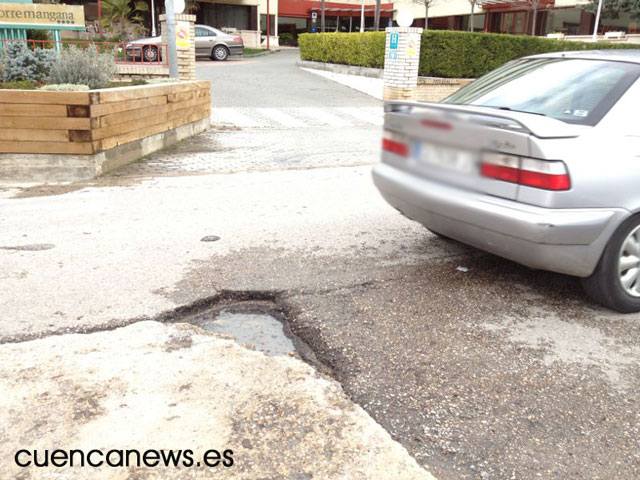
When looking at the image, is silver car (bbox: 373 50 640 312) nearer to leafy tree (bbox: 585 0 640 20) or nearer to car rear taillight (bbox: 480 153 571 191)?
car rear taillight (bbox: 480 153 571 191)

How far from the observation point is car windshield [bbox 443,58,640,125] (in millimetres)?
3801

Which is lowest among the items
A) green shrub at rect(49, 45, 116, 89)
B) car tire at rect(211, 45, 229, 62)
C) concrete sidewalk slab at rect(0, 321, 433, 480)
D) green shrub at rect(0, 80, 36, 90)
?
concrete sidewalk slab at rect(0, 321, 433, 480)

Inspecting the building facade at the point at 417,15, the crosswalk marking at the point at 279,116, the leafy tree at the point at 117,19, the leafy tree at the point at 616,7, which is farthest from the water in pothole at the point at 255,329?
the leafy tree at the point at 616,7

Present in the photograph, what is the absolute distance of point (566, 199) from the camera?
347 centimetres

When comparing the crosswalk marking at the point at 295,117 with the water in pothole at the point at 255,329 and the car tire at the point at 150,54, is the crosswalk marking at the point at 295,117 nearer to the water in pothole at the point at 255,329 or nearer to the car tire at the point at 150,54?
the car tire at the point at 150,54

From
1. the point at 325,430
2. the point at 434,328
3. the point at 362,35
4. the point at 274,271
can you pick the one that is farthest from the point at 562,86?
the point at 362,35

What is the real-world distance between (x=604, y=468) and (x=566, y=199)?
62.7 inches

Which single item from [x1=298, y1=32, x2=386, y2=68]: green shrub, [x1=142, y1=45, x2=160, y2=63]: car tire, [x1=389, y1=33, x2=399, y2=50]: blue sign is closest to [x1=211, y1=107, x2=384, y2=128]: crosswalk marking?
[x1=389, y1=33, x2=399, y2=50]: blue sign

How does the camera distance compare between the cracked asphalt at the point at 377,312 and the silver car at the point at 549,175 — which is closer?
Answer: the cracked asphalt at the point at 377,312

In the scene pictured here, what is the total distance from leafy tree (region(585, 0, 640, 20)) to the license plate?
32.8m

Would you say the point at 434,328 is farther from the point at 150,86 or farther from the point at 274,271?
the point at 150,86

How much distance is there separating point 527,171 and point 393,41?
14.9 m

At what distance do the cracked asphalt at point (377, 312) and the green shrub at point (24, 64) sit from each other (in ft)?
15.0

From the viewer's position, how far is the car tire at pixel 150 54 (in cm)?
1651
